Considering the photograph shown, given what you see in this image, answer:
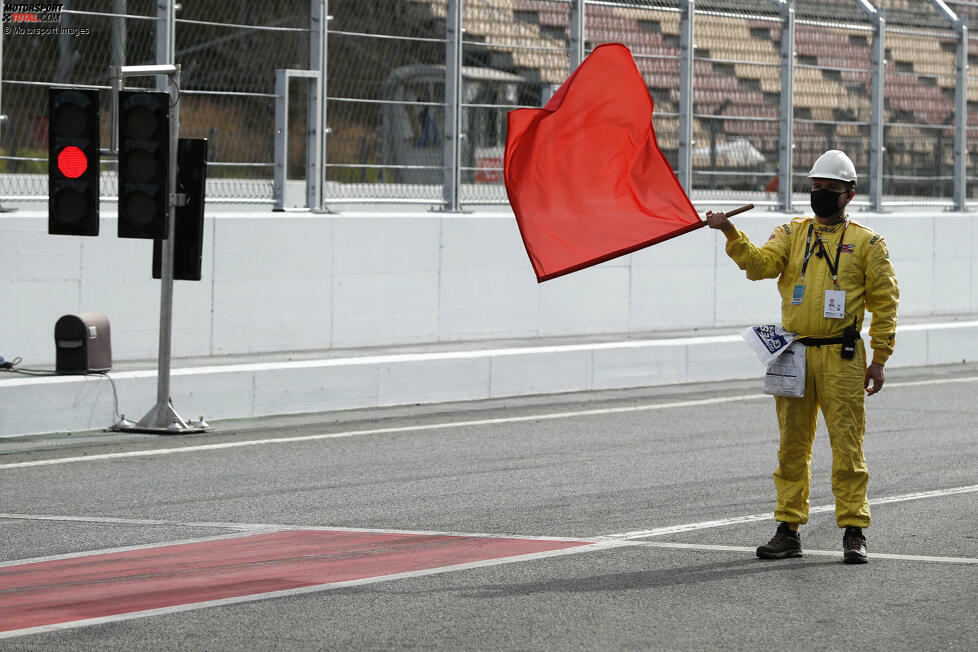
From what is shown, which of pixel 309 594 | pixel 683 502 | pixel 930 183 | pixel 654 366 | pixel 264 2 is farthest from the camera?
pixel 930 183

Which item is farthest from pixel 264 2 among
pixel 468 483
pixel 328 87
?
pixel 468 483

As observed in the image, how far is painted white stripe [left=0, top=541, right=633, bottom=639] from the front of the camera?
21.2 feet

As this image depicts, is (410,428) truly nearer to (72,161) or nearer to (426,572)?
(72,161)

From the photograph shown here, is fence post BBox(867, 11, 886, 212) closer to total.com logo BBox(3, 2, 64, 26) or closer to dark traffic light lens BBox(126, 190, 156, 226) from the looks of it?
total.com logo BBox(3, 2, 64, 26)

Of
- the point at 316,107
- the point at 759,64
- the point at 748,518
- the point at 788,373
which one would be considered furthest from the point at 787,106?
the point at 788,373

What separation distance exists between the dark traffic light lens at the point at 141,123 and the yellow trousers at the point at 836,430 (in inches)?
238

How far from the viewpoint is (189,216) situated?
1277 cm

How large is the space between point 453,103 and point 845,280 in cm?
914

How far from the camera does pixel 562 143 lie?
8.68m

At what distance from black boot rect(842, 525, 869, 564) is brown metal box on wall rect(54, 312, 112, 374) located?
681cm

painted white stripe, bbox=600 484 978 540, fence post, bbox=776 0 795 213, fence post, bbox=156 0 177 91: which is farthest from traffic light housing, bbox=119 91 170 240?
fence post, bbox=776 0 795 213

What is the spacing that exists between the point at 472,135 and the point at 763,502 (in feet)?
26.7

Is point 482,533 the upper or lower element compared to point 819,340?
lower

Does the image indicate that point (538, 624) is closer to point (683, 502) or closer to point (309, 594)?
point (309, 594)
